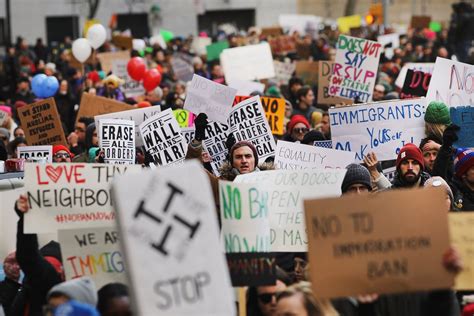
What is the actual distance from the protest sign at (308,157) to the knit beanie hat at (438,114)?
1.17 metres

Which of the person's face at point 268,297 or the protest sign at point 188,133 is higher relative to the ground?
the protest sign at point 188,133

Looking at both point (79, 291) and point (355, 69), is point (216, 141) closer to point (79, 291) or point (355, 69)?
point (355, 69)

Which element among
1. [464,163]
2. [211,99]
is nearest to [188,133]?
[211,99]

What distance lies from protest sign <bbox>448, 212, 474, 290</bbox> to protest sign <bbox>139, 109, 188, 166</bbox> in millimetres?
4397

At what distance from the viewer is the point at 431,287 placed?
19.8 ft

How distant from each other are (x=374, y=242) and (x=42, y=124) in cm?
818

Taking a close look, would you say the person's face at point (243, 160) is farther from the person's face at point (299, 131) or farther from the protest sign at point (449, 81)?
the person's face at point (299, 131)

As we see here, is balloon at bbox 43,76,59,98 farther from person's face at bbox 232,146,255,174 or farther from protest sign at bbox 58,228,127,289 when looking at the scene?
protest sign at bbox 58,228,127,289

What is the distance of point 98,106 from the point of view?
14.9 meters

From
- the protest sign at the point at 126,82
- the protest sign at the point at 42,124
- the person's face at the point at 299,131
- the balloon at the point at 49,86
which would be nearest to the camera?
the person's face at the point at 299,131

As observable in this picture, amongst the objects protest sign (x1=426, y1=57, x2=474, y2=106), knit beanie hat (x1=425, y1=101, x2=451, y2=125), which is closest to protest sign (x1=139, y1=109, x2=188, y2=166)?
knit beanie hat (x1=425, y1=101, x2=451, y2=125)

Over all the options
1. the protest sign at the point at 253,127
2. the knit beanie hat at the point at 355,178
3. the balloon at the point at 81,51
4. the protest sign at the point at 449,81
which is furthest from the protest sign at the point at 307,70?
the knit beanie hat at the point at 355,178

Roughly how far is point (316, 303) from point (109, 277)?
5.08ft

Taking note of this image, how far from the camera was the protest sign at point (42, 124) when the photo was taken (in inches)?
540
